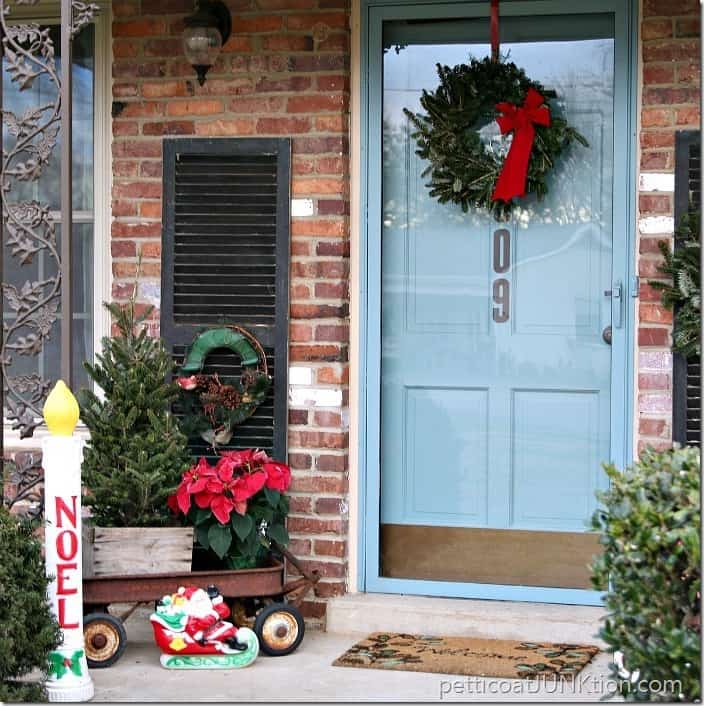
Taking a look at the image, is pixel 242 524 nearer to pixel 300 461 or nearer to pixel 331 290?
pixel 300 461

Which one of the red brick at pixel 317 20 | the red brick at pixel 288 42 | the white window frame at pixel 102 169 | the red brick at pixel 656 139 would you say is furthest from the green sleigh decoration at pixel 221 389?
the red brick at pixel 656 139

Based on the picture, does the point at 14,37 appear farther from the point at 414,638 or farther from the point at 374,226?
the point at 414,638

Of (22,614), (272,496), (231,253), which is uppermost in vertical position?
(231,253)

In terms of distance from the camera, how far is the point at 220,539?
511cm

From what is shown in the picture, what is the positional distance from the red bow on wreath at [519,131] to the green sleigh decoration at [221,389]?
1338 millimetres

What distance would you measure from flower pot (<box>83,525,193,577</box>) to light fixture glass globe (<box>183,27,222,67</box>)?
2.09 metres

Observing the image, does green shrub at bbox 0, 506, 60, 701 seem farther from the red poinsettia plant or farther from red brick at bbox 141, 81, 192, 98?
red brick at bbox 141, 81, 192, 98

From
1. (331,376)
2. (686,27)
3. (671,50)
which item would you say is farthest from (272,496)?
(686,27)

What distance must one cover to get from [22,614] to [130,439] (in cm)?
106

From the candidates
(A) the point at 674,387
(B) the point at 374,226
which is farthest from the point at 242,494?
(A) the point at 674,387

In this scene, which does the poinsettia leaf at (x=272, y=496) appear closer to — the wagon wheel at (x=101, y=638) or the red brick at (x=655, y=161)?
the wagon wheel at (x=101, y=638)

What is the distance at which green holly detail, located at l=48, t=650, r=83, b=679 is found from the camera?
14.7 feet

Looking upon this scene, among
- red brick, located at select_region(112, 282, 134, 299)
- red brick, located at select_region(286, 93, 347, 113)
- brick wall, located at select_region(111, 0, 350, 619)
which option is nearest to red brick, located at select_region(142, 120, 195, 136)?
brick wall, located at select_region(111, 0, 350, 619)

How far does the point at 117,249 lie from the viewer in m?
5.87
